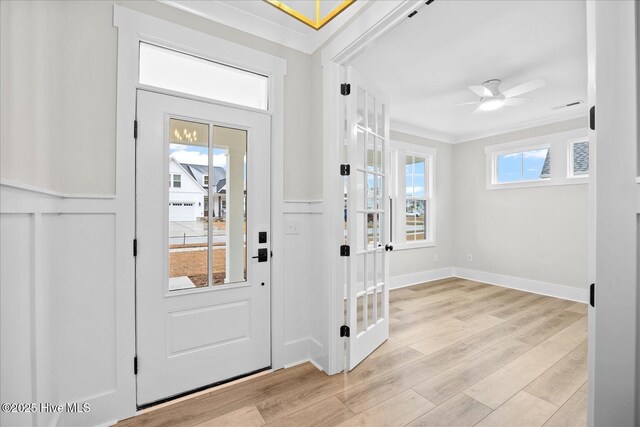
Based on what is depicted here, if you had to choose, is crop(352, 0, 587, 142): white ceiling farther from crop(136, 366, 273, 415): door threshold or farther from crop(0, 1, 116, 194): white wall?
crop(136, 366, 273, 415): door threshold

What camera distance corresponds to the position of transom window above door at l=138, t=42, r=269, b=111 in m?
1.89

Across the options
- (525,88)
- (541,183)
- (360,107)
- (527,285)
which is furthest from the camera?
(527,285)

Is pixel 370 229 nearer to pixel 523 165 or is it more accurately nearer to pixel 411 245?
pixel 411 245

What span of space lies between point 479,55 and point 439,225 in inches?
130

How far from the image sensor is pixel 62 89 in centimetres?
158

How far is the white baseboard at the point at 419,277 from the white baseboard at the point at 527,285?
10.1 inches

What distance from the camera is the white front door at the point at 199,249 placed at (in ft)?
6.00

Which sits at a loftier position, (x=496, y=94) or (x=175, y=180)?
(x=496, y=94)

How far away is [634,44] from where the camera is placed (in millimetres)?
833

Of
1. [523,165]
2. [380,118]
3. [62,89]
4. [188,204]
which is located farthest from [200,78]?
[523,165]

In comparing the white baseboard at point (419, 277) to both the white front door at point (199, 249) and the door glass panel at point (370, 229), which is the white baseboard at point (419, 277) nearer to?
Result: the door glass panel at point (370, 229)

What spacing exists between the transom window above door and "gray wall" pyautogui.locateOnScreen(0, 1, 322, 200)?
7.8 inches

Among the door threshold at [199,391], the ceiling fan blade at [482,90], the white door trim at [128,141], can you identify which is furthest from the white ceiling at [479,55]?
the door threshold at [199,391]

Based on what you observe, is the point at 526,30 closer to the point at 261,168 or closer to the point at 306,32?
the point at 306,32
